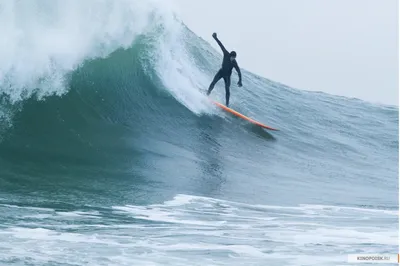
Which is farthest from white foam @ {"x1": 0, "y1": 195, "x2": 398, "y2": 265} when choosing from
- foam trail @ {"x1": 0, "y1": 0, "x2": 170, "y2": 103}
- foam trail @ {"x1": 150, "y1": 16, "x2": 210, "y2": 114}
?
foam trail @ {"x1": 150, "y1": 16, "x2": 210, "y2": 114}

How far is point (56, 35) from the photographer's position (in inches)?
530

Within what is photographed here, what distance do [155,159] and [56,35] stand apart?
11.9 ft

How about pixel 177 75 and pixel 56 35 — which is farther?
pixel 177 75

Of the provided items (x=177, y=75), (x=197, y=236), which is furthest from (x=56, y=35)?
(x=197, y=236)

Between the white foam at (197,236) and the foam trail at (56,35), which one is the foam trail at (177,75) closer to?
the foam trail at (56,35)

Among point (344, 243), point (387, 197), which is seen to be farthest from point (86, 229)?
point (387, 197)

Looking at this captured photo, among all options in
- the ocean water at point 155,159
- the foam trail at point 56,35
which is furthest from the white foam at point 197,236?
the foam trail at point 56,35

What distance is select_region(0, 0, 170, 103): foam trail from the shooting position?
40.5 ft

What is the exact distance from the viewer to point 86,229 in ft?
24.4

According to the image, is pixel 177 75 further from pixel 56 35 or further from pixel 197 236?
pixel 197 236

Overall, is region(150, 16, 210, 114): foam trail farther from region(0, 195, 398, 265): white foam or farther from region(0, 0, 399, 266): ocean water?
region(0, 195, 398, 265): white foam

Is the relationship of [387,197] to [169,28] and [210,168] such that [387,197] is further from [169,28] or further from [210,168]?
[169,28]

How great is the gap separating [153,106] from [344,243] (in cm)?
715

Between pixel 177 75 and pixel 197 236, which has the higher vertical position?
pixel 177 75
